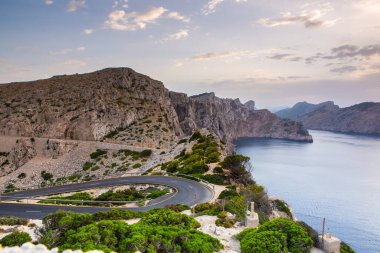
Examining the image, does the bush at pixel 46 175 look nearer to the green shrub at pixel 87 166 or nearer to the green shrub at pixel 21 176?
the green shrub at pixel 21 176

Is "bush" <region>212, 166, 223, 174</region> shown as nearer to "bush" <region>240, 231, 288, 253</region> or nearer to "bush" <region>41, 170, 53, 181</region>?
"bush" <region>240, 231, 288, 253</region>

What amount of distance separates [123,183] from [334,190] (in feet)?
222

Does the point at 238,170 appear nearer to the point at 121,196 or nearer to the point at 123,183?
the point at 123,183

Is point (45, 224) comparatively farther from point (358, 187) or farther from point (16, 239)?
point (358, 187)

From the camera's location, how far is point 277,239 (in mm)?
19297

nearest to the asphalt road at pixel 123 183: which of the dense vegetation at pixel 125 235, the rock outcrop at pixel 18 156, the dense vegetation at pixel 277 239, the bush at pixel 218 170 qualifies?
the bush at pixel 218 170

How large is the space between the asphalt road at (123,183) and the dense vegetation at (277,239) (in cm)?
1743

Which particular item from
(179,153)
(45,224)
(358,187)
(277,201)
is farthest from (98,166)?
(358,187)

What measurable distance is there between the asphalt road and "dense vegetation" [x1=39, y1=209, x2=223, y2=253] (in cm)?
1186

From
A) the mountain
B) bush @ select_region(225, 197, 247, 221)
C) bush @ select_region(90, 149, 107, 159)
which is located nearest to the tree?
bush @ select_region(225, 197, 247, 221)

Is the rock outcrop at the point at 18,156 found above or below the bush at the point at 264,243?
below

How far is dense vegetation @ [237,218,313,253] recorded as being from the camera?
18812mm

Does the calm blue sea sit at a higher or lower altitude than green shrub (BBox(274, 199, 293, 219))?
lower

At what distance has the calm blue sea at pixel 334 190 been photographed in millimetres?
63875
